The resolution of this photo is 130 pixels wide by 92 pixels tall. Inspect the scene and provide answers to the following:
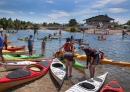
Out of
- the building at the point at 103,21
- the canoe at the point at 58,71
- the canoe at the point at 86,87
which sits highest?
the building at the point at 103,21

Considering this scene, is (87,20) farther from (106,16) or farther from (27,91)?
(27,91)

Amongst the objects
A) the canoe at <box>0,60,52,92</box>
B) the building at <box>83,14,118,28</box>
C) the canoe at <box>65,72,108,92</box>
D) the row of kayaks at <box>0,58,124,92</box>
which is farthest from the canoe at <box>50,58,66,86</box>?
the building at <box>83,14,118,28</box>

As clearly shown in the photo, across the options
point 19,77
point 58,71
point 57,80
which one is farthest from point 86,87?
point 19,77

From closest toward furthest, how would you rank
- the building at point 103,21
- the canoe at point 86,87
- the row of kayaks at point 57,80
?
the canoe at point 86,87, the row of kayaks at point 57,80, the building at point 103,21

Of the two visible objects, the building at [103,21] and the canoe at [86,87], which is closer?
the canoe at [86,87]

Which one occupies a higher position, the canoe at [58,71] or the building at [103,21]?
the building at [103,21]

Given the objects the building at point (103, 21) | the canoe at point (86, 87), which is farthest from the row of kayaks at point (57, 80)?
the building at point (103, 21)

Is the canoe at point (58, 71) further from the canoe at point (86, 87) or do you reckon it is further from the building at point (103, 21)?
the building at point (103, 21)

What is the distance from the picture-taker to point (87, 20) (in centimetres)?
11388

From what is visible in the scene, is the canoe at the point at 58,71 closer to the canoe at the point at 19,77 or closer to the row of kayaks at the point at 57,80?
the row of kayaks at the point at 57,80

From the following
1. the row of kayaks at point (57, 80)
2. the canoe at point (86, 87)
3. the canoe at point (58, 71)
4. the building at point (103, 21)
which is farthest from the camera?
the building at point (103, 21)

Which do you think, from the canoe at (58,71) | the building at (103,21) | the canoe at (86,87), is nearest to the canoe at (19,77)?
the canoe at (58,71)

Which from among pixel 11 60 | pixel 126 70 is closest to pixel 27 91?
pixel 11 60

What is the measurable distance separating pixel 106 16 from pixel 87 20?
47.7 feet
